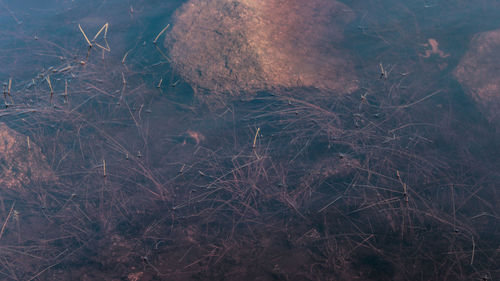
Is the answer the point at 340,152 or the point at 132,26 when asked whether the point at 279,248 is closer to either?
the point at 340,152

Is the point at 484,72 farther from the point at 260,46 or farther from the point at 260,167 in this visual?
the point at 260,167

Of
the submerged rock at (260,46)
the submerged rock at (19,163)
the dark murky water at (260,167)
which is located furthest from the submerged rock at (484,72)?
the submerged rock at (19,163)

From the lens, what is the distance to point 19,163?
3316 mm

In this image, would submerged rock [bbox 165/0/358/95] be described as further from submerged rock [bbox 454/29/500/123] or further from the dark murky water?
submerged rock [bbox 454/29/500/123]

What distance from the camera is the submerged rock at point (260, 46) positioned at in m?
3.65

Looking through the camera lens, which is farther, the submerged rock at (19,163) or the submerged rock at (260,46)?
the submerged rock at (260,46)

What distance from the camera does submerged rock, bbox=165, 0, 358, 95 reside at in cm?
365

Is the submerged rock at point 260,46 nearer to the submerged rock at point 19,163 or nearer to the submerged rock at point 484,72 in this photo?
the submerged rock at point 484,72

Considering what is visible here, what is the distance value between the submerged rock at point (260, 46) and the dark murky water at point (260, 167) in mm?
54

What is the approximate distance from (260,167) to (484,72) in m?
2.62

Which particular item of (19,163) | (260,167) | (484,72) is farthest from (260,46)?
(19,163)

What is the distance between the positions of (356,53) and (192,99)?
2091 mm

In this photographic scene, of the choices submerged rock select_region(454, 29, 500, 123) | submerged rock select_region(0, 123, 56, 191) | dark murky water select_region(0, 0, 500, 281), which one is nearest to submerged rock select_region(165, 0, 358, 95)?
dark murky water select_region(0, 0, 500, 281)

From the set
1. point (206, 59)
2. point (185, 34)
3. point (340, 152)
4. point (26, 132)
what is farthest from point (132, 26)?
point (340, 152)
